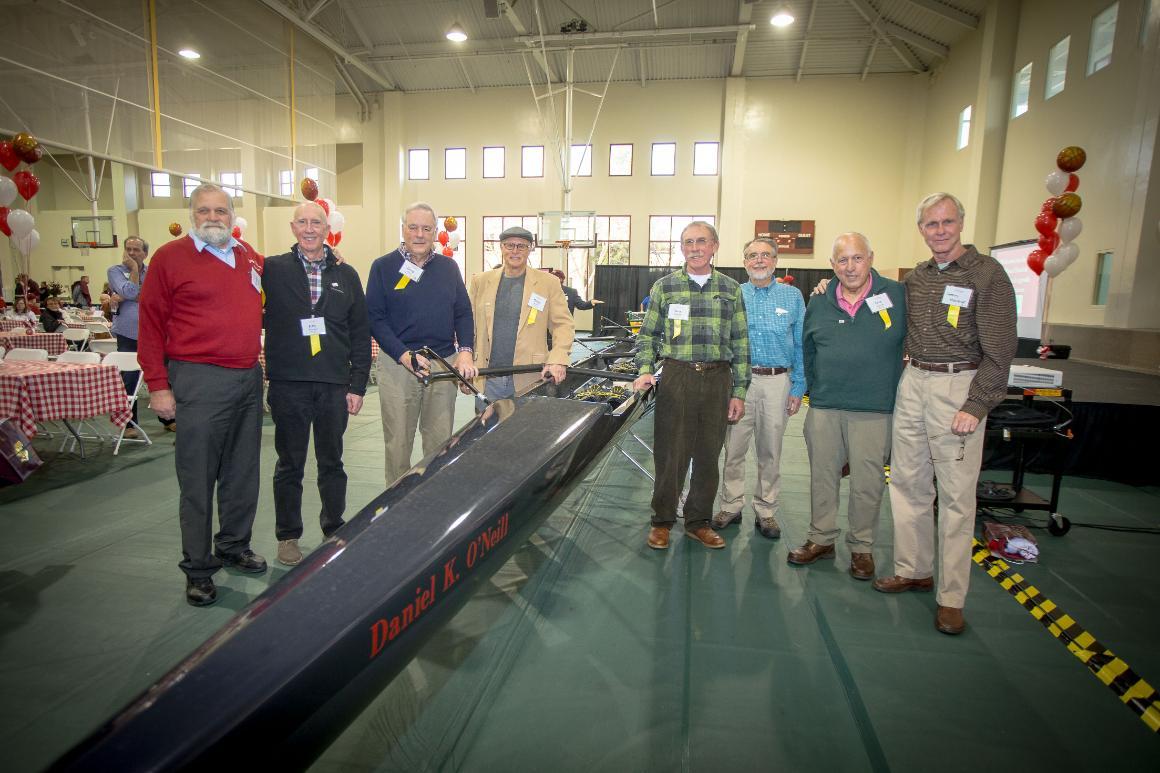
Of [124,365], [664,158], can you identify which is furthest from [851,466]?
[664,158]

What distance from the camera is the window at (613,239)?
58.6 feet

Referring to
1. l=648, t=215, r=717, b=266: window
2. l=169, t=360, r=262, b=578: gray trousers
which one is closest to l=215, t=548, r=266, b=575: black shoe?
l=169, t=360, r=262, b=578: gray trousers

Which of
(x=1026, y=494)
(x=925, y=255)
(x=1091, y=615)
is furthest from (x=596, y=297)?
(x=1091, y=615)

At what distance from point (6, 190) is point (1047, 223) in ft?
43.2

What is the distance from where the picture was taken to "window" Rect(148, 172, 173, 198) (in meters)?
17.1

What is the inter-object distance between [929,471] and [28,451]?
4624 millimetres

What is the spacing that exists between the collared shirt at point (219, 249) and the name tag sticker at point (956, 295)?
2.89 meters

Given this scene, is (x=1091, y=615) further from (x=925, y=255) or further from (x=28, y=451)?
(x=925, y=255)

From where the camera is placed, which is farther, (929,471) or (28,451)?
(28,451)

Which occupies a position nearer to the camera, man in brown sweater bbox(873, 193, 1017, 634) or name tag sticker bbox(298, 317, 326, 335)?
man in brown sweater bbox(873, 193, 1017, 634)

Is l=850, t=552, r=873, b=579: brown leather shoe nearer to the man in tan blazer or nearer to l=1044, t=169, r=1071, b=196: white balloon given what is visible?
the man in tan blazer

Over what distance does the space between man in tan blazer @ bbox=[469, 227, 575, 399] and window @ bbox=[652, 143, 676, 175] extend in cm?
1517

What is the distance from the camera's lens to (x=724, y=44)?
1533 cm

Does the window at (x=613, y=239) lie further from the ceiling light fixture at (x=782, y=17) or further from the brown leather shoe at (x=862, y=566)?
the brown leather shoe at (x=862, y=566)
